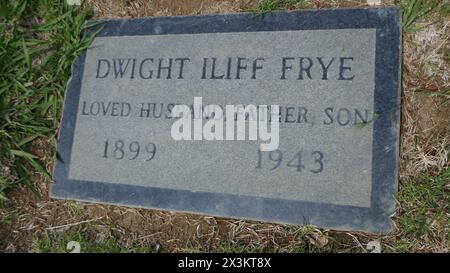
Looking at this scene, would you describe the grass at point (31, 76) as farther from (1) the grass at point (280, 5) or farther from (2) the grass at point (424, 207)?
(2) the grass at point (424, 207)

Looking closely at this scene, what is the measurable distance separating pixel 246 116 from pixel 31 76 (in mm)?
1145

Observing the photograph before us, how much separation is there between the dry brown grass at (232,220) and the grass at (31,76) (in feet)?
0.29

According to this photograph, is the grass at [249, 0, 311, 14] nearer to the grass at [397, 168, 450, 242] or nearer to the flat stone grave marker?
the flat stone grave marker

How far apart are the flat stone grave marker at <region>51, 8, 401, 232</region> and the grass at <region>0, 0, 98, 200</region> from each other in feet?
0.32

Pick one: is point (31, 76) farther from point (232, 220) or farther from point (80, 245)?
point (232, 220)

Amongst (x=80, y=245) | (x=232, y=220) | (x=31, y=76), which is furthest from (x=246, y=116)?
(x=31, y=76)

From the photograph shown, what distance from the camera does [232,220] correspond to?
6.33 feet

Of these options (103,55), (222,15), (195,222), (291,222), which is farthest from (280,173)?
(103,55)

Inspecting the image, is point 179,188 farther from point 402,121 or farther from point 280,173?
point 402,121

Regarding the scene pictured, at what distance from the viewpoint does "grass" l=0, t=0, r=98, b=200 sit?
7.22ft

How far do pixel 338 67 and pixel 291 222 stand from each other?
683mm

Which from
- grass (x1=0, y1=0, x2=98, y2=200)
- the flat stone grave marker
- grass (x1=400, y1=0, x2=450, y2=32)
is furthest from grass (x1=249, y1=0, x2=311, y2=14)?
grass (x1=0, y1=0, x2=98, y2=200)

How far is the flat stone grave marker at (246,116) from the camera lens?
1806 millimetres

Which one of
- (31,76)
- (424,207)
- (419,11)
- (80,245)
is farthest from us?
(31,76)
